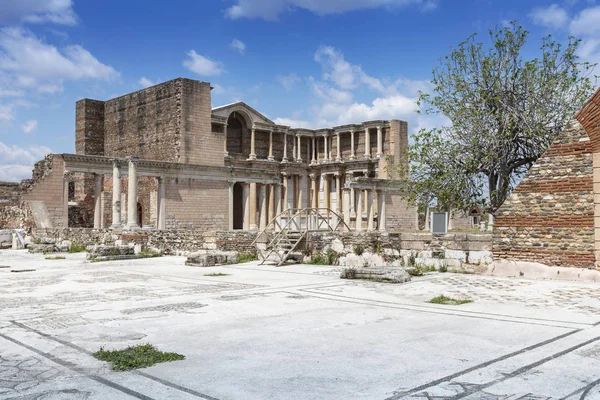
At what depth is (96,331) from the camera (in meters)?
6.32

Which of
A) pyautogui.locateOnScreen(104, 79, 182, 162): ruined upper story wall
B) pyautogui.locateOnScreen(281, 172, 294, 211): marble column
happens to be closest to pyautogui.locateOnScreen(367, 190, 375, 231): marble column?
pyautogui.locateOnScreen(281, 172, 294, 211): marble column

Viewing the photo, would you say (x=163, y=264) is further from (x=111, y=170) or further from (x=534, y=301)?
(x=111, y=170)

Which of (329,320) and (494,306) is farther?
(494,306)

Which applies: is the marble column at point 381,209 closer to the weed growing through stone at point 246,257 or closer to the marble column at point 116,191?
the marble column at point 116,191

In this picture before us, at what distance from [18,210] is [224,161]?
13032 millimetres

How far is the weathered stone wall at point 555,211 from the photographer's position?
11492 millimetres

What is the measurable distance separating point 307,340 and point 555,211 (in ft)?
26.6

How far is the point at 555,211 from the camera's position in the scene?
11.8 metres

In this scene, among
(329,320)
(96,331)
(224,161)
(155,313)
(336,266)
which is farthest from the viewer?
(224,161)

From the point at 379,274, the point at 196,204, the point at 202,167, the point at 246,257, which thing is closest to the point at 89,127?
the point at 202,167

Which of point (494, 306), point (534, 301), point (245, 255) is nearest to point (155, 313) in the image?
point (494, 306)

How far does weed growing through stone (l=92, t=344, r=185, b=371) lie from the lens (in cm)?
481

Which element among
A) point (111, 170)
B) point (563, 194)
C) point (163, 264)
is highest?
point (111, 170)

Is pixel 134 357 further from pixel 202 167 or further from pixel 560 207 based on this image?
pixel 202 167
